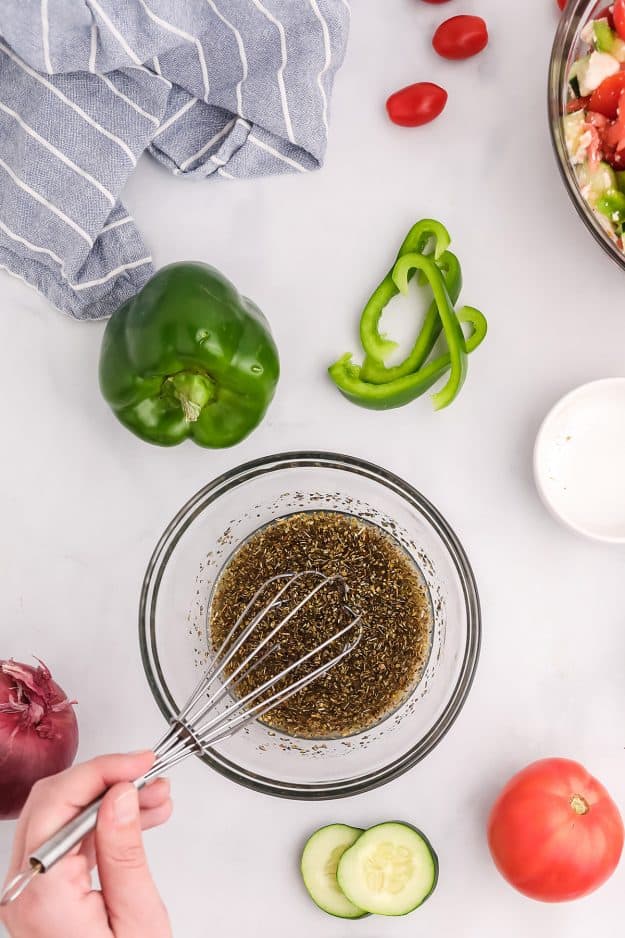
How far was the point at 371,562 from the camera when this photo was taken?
151 centimetres

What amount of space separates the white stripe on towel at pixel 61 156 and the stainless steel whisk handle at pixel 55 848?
3.01ft

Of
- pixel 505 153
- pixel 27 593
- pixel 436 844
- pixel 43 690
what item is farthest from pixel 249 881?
pixel 505 153

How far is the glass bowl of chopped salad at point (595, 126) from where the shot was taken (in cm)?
141

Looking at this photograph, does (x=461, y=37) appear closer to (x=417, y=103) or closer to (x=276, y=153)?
(x=417, y=103)

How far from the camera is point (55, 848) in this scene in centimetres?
103

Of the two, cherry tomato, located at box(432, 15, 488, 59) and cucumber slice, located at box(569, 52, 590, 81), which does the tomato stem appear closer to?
cucumber slice, located at box(569, 52, 590, 81)

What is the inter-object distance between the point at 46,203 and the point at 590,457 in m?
0.98

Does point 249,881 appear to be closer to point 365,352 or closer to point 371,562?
point 371,562

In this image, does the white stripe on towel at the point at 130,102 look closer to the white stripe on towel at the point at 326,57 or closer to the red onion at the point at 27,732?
the white stripe on towel at the point at 326,57

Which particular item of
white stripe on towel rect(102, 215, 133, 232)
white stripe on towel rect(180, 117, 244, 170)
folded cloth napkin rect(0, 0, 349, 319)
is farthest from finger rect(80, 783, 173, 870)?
white stripe on towel rect(180, 117, 244, 170)

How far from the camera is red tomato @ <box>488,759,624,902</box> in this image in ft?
4.66

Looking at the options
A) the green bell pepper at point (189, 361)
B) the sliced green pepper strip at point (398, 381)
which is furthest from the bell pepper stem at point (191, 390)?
the sliced green pepper strip at point (398, 381)

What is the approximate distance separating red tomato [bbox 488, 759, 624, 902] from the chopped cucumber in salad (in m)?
0.84

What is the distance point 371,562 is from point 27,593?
58 cm
